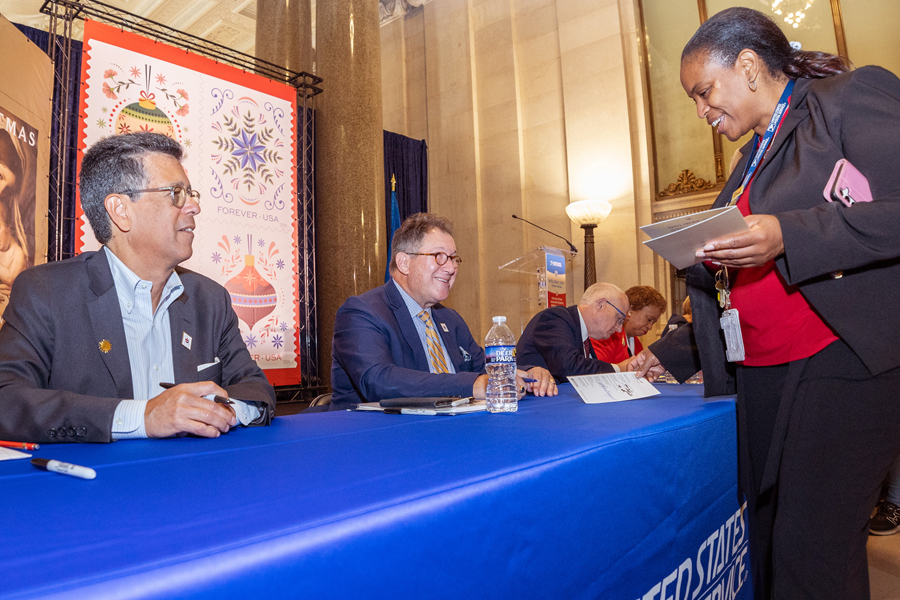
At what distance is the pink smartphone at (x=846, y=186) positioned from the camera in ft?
3.29

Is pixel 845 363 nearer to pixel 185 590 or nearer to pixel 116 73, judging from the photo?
pixel 185 590

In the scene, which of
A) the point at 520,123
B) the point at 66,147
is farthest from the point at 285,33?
the point at 66,147

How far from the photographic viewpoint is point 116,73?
4453mm

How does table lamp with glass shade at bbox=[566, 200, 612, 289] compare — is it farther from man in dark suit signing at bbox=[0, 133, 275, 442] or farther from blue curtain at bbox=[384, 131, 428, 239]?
man in dark suit signing at bbox=[0, 133, 275, 442]

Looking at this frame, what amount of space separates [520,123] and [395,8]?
3.27m

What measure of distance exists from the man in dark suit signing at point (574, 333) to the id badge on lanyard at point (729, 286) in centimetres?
189

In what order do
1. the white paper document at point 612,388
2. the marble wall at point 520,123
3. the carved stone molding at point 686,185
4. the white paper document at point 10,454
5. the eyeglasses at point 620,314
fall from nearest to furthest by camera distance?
1. the white paper document at point 10,454
2. the white paper document at point 612,388
3. the eyeglasses at point 620,314
4. the carved stone molding at point 686,185
5. the marble wall at point 520,123

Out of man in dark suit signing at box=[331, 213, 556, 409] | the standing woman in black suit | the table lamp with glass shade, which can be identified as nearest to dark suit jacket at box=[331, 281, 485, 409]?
man in dark suit signing at box=[331, 213, 556, 409]

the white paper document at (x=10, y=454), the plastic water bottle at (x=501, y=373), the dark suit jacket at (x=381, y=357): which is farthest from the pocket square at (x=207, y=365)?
the plastic water bottle at (x=501, y=373)

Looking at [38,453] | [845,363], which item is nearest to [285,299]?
[38,453]

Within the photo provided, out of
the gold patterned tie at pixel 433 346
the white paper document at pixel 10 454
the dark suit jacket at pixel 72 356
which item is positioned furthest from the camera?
the gold patterned tie at pixel 433 346

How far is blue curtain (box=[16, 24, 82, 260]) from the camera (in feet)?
14.9

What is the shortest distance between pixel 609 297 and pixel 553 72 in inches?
214

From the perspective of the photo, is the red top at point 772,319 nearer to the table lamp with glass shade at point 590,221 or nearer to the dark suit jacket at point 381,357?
the dark suit jacket at point 381,357
